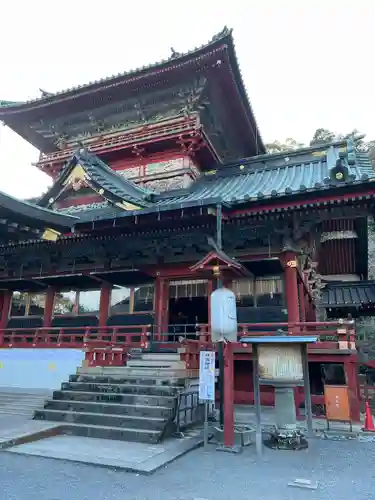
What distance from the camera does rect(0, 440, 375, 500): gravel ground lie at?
4590 millimetres

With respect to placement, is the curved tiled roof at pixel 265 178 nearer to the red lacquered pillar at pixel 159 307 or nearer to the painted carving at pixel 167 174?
the painted carving at pixel 167 174

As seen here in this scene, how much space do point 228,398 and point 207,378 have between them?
56 centimetres

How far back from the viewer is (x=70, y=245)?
577 inches

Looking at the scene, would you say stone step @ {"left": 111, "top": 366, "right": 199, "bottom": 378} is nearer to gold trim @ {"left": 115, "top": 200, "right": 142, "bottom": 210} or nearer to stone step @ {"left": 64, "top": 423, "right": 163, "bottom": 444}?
stone step @ {"left": 64, "top": 423, "right": 163, "bottom": 444}

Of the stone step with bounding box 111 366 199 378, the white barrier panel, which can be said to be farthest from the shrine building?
the white barrier panel

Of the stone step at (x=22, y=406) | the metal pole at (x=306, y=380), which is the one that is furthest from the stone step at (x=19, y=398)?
the metal pole at (x=306, y=380)

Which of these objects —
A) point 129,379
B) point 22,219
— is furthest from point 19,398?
point 22,219

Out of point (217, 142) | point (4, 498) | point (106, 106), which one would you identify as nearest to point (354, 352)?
point (4, 498)

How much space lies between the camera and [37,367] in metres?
11.9

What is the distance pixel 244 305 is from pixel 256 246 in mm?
2092

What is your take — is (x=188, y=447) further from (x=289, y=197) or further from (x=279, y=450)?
(x=289, y=197)

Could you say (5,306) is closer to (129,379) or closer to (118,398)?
(129,379)

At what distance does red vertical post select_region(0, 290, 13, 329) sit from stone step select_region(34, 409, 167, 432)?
28.3 ft

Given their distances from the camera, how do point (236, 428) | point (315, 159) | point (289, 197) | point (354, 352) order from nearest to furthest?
1. point (236, 428)
2. point (354, 352)
3. point (289, 197)
4. point (315, 159)
